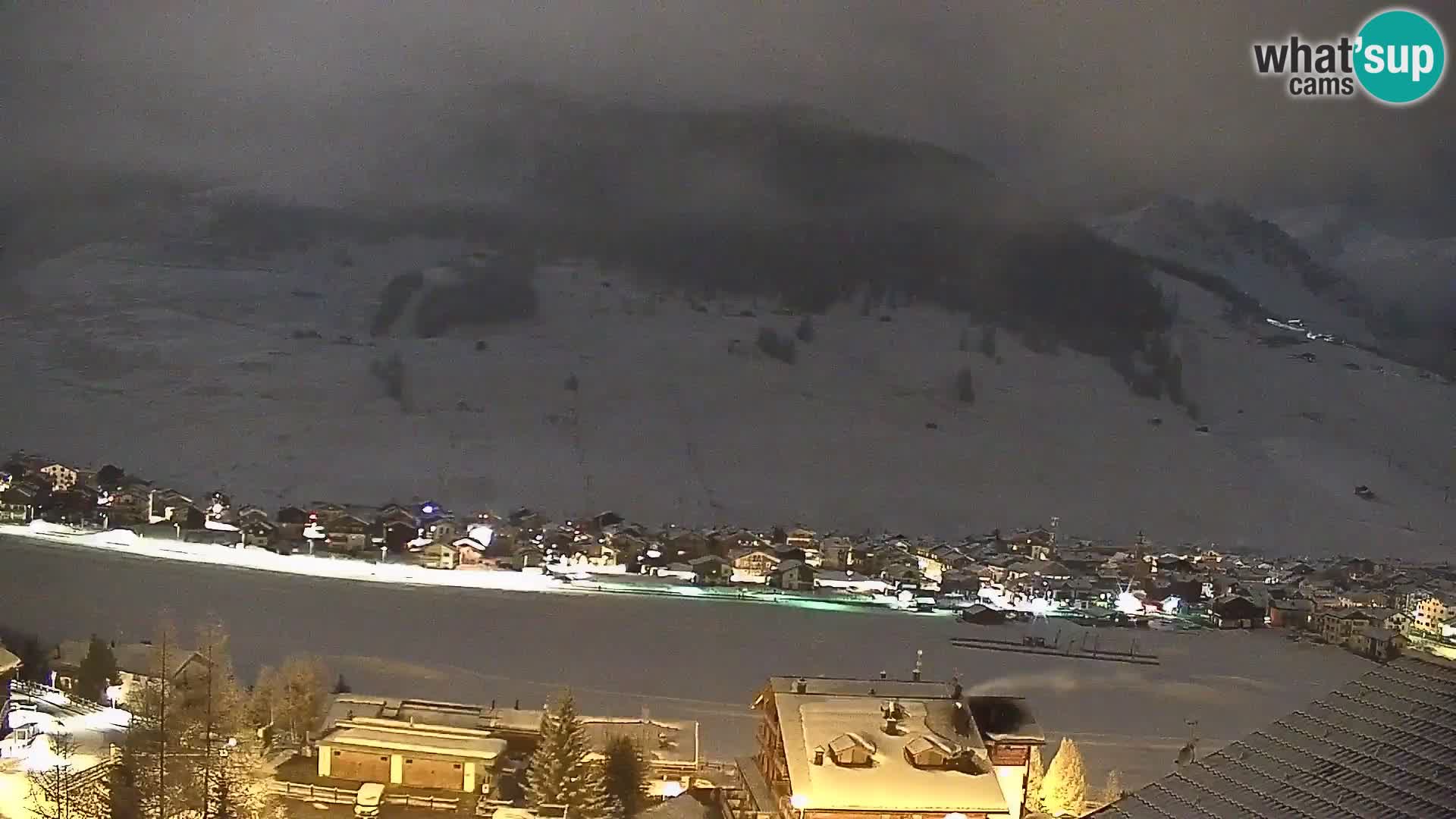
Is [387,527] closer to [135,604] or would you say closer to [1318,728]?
[135,604]

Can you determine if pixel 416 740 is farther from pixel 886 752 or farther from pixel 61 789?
pixel 886 752

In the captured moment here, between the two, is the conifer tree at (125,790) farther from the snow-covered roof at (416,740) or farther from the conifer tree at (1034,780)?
the conifer tree at (1034,780)

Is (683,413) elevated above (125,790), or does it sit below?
above

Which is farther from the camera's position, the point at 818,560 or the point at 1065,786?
the point at 818,560

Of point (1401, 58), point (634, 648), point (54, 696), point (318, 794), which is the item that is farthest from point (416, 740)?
point (1401, 58)

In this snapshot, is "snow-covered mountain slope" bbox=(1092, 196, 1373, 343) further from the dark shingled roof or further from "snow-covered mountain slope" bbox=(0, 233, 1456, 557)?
the dark shingled roof

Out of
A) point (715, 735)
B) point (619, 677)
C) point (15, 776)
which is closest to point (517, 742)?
point (619, 677)
